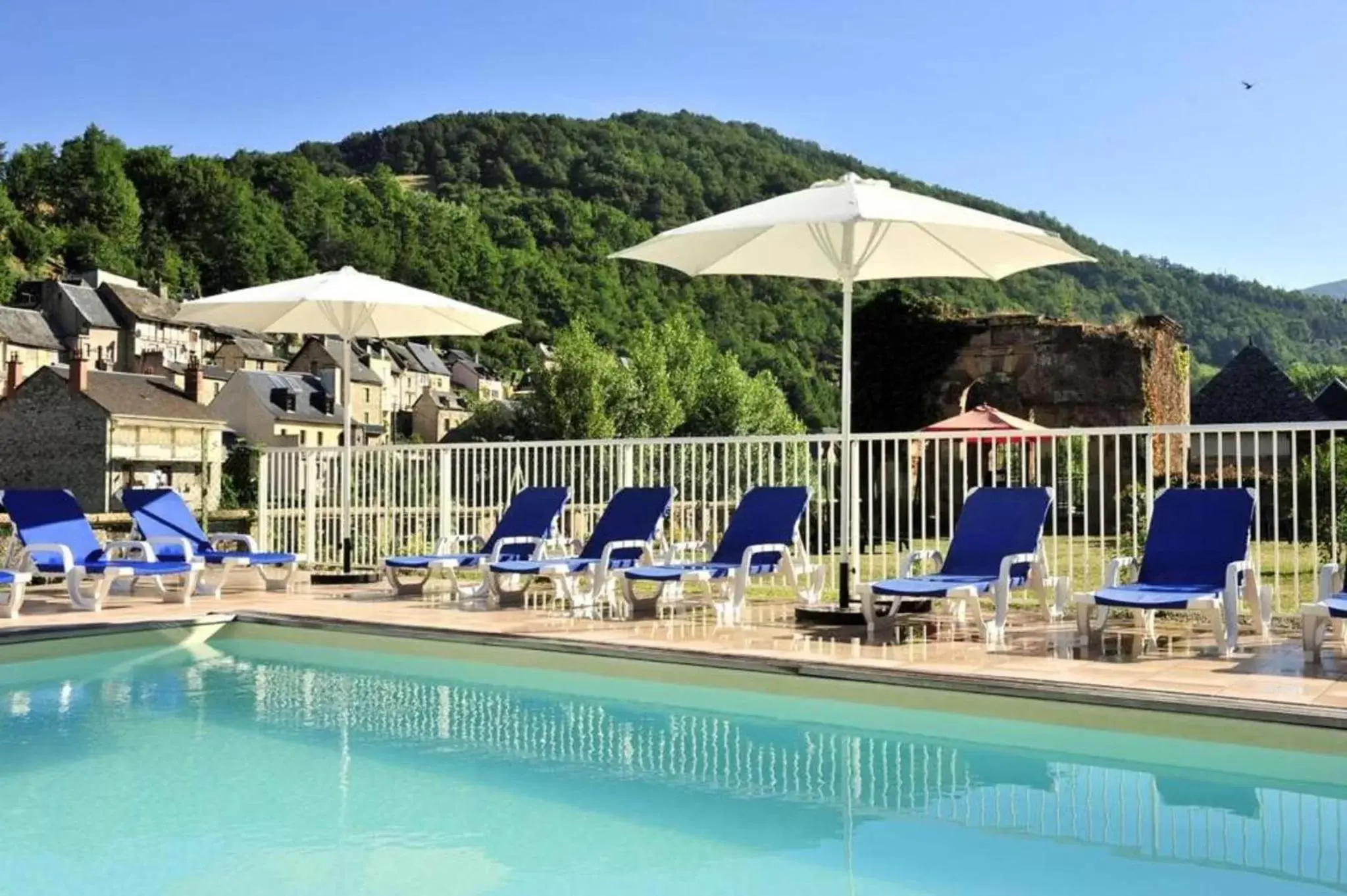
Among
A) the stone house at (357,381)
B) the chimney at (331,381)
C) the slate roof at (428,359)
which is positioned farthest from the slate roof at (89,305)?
the slate roof at (428,359)

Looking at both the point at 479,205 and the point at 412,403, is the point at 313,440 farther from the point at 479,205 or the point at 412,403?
the point at 479,205

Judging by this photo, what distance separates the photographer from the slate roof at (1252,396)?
39031mm

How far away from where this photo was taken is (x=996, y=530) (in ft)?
21.9

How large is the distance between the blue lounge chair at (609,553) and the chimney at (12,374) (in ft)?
181

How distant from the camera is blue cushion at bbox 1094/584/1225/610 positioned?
17.7ft

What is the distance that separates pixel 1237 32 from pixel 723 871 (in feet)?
76.3

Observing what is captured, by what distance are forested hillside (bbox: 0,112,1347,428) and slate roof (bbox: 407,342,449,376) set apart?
217 inches

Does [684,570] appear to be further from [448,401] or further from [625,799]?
[448,401]

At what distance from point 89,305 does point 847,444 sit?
71424 millimetres

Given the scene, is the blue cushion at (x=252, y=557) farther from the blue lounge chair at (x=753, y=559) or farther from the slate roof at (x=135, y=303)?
the slate roof at (x=135, y=303)

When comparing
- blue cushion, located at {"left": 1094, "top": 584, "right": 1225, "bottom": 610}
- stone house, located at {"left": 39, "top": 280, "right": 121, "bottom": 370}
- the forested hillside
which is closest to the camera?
blue cushion, located at {"left": 1094, "top": 584, "right": 1225, "bottom": 610}

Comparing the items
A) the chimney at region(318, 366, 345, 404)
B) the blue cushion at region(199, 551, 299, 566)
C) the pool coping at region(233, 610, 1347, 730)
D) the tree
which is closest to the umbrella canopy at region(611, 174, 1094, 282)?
the pool coping at region(233, 610, 1347, 730)

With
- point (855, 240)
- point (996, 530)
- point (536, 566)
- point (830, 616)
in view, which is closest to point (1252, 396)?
point (855, 240)

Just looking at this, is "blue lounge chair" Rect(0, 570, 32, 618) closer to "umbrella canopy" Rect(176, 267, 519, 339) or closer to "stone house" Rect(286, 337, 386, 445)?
"umbrella canopy" Rect(176, 267, 519, 339)
